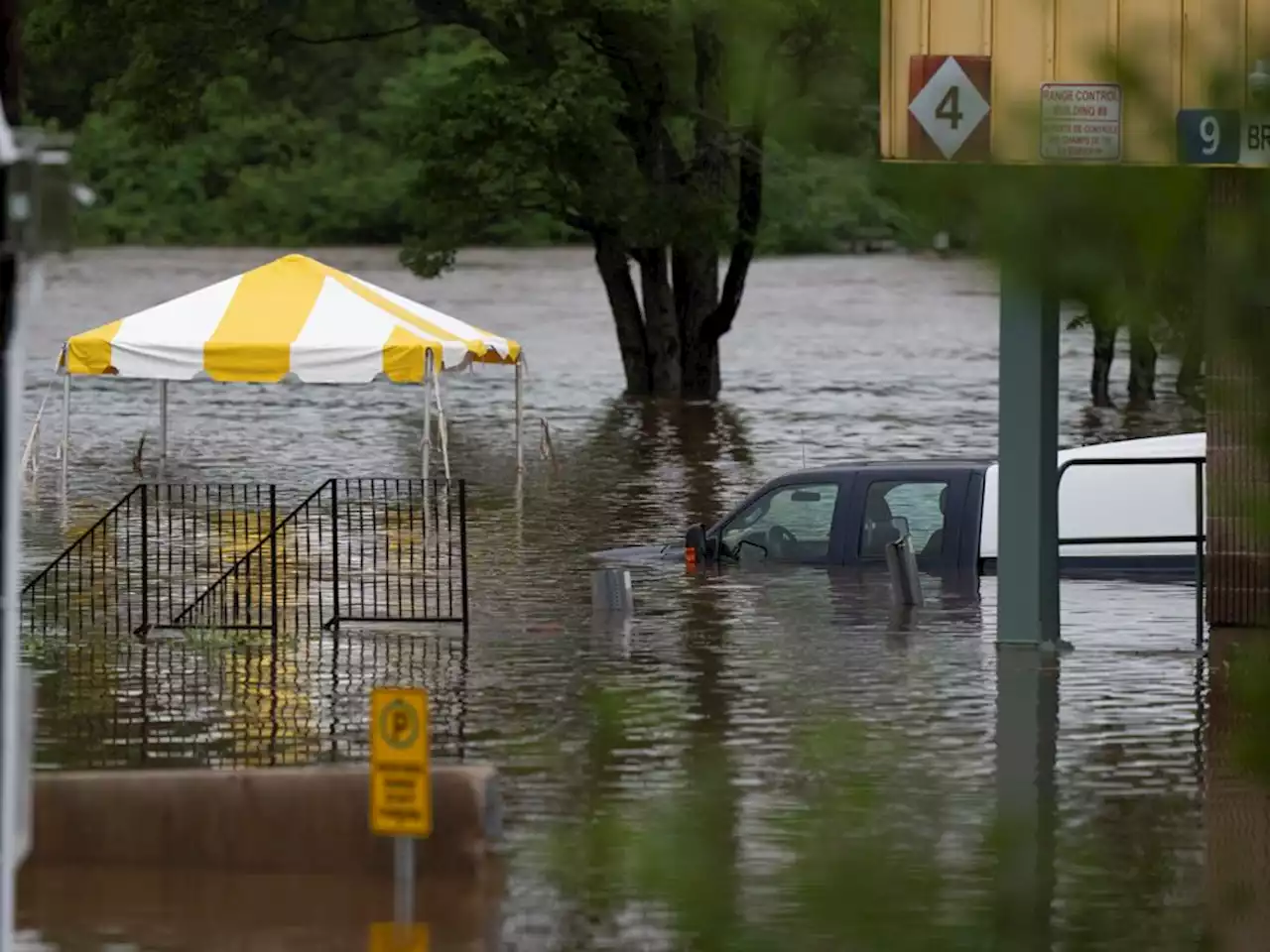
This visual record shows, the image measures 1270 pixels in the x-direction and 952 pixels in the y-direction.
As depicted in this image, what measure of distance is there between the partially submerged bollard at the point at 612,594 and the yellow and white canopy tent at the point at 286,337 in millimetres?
6940

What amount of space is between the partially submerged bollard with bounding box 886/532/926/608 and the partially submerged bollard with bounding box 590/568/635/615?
1.72 m

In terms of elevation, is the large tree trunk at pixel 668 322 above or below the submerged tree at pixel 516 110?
below

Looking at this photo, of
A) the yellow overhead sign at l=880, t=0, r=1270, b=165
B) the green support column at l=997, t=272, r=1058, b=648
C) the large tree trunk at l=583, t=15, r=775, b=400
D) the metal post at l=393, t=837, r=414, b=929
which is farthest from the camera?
the large tree trunk at l=583, t=15, r=775, b=400

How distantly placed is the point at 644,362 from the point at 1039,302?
4295 centimetres

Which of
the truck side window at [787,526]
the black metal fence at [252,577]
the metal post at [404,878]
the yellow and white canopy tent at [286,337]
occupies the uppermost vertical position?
the yellow and white canopy tent at [286,337]

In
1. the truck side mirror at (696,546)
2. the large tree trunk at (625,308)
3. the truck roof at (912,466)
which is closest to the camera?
the truck roof at (912,466)

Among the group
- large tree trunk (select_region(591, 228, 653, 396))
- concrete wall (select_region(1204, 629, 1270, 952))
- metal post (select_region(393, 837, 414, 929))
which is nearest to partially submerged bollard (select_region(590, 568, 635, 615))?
concrete wall (select_region(1204, 629, 1270, 952))

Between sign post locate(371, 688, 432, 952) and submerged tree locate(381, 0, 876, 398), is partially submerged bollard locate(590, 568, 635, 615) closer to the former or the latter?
sign post locate(371, 688, 432, 952)

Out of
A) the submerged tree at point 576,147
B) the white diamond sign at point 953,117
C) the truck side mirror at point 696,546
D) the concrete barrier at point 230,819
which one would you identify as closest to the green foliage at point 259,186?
the submerged tree at point 576,147

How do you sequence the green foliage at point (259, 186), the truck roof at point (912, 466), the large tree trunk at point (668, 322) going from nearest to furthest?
the truck roof at point (912, 466) < the large tree trunk at point (668, 322) < the green foliage at point (259, 186)

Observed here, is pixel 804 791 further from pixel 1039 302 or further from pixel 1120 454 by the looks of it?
pixel 1120 454

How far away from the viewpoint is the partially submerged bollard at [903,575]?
665 inches

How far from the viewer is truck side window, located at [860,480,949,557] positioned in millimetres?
17672

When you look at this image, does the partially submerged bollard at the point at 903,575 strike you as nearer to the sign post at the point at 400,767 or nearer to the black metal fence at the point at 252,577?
the black metal fence at the point at 252,577
